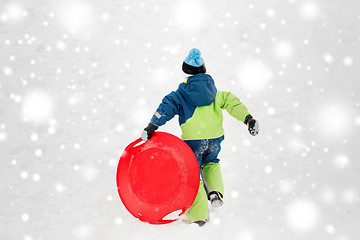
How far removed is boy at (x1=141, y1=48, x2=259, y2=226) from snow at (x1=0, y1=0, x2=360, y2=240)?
0.37m

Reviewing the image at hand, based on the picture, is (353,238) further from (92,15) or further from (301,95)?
(92,15)

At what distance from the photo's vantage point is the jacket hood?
7.07ft

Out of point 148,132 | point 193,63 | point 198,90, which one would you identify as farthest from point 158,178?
point 193,63

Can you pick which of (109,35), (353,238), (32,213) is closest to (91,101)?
(109,35)

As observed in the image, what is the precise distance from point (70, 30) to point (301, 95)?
230cm

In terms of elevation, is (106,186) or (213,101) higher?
(213,101)

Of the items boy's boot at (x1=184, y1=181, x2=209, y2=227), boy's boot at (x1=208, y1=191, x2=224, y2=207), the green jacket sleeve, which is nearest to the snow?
boy's boot at (x1=184, y1=181, x2=209, y2=227)

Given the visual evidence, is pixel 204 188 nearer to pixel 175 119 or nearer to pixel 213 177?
pixel 213 177

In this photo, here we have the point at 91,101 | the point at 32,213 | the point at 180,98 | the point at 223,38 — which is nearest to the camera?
the point at 180,98

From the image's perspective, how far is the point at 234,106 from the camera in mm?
2283

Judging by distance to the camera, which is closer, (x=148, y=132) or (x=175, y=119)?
(x=148, y=132)

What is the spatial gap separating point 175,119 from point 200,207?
99 centimetres

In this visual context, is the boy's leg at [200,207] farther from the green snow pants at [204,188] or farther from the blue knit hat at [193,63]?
the blue knit hat at [193,63]

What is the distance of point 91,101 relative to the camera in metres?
2.95
